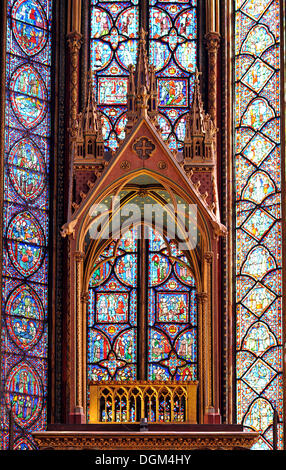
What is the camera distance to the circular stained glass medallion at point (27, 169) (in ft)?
65.8

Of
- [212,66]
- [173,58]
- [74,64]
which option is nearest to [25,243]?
[74,64]

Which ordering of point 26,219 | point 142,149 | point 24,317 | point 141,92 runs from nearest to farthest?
point 142,149, point 141,92, point 24,317, point 26,219

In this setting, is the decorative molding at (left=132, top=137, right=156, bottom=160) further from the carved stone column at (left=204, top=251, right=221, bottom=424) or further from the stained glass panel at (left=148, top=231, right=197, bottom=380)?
the stained glass panel at (left=148, top=231, right=197, bottom=380)

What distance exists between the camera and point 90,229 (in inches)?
673

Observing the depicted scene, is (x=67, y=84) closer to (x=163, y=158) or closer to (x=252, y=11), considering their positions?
(x=252, y=11)

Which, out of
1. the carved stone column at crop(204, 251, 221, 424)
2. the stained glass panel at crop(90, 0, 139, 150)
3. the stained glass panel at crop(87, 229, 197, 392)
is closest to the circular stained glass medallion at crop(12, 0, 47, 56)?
the stained glass panel at crop(90, 0, 139, 150)

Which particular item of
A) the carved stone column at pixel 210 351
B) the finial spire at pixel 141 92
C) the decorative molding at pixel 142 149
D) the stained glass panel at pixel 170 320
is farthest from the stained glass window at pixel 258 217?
the decorative molding at pixel 142 149

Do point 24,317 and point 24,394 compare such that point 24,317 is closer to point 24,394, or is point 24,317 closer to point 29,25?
point 24,394

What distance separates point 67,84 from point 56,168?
135 centimetres

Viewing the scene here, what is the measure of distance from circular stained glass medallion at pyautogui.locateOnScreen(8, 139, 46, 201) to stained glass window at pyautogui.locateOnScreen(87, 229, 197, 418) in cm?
141

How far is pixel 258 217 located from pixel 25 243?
337 centimetres

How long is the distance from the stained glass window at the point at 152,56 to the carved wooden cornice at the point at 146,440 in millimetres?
6949

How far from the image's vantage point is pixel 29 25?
68.5ft

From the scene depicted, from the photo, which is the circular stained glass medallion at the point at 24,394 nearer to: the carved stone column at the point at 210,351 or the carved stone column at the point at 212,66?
the carved stone column at the point at 210,351
